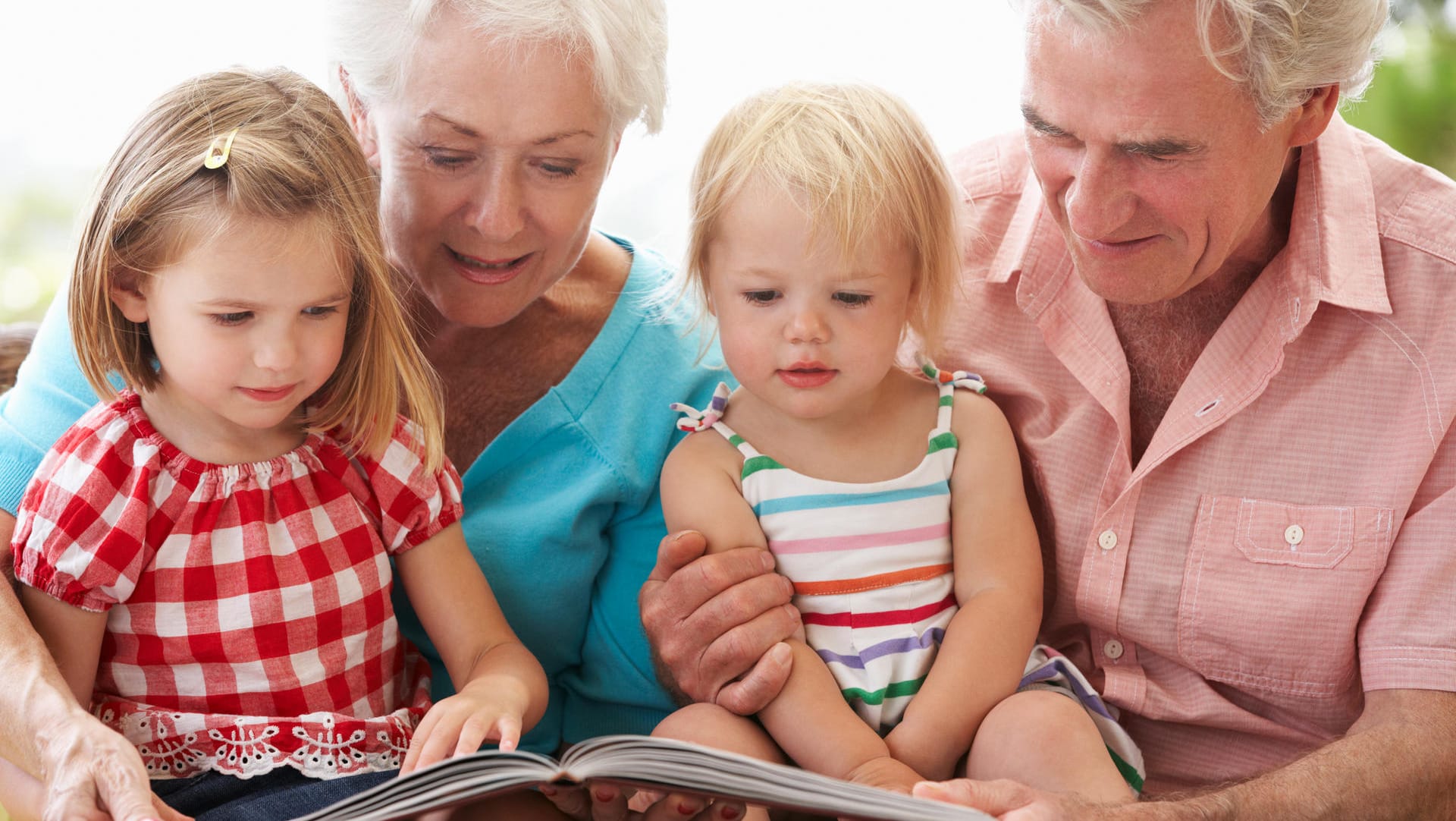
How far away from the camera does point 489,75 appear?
175 centimetres

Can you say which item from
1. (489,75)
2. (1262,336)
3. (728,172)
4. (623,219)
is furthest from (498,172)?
(623,219)

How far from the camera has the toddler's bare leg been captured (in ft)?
5.23

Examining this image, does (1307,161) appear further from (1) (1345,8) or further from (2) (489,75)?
(2) (489,75)

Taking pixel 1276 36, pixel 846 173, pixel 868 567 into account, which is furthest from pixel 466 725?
pixel 1276 36

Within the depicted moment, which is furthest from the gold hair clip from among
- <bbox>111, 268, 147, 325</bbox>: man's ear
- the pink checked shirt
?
the pink checked shirt

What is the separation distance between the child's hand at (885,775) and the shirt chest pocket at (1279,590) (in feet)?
1.69

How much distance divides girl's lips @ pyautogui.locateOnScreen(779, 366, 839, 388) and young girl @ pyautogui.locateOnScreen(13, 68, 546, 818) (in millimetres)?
473

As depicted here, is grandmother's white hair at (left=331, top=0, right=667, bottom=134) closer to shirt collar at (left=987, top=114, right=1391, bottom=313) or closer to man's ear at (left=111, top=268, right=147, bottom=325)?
man's ear at (left=111, top=268, right=147, bottom=325)

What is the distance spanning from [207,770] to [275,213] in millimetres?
681

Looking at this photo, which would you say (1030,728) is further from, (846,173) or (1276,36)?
(1276,36)

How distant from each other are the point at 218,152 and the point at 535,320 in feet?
2.37

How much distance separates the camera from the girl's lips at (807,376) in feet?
5.78

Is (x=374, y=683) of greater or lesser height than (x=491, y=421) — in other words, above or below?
below

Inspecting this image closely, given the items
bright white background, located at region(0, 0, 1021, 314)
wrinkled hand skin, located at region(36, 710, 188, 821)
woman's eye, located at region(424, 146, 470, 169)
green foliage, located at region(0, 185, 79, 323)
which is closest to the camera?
wrinkled hand skin, located at region(36, 710, 188, 821)
